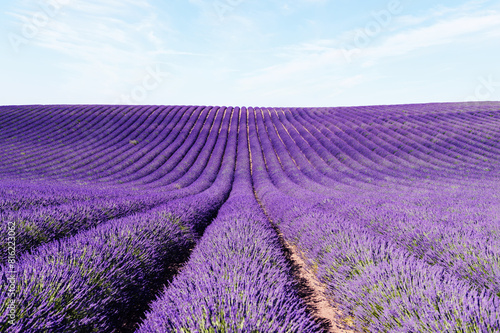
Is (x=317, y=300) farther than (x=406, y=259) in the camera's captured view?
Yes

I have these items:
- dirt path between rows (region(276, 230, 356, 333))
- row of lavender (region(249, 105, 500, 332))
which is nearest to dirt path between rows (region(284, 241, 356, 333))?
dirt path between rows (region(276, 230, 356, 333))

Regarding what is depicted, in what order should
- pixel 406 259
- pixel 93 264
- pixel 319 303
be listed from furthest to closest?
pixel 319 303 < pixel 406 259 < pixel 93 264

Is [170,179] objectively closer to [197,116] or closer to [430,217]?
[430,217]

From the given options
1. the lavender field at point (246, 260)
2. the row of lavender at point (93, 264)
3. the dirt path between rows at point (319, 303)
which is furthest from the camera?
the dirt path between rows at point (319, 303)

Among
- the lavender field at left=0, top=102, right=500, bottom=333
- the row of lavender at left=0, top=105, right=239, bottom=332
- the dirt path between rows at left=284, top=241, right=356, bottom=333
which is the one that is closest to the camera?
the lavender field at left=0, top=102, right=500, bottom=333

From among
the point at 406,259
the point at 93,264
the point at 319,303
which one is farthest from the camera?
the point at 319,303

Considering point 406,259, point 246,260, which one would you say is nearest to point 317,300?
point 406,259

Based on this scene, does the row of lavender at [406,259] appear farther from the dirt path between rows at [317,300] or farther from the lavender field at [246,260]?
the dirt path between rows at [317,300]

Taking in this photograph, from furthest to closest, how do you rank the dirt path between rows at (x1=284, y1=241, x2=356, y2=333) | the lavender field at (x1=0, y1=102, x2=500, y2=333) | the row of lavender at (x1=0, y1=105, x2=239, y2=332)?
the dirt path between rows at (x1=284, y1=241, x2=356, y2=333) → the row of lavender at (x1=0, y1=105, x2=239, y2=332) → the lavender field at (x1=0, y1=102, x2=500, y2=333)

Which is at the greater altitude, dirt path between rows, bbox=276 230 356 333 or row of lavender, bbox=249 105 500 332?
row of lavender, bbox=249 105 500 332

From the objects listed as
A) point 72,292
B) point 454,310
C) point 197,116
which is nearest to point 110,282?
point 72,292

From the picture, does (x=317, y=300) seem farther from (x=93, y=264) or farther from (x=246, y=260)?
(x=93, y=264)

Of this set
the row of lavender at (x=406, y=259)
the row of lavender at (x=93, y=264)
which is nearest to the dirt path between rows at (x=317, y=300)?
the row of lavender at (x=406, y=259)

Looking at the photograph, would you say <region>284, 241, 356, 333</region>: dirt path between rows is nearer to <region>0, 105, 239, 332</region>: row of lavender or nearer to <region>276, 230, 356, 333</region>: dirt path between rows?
<region>276, 230, 356, 333</region>: dirt path between rows
